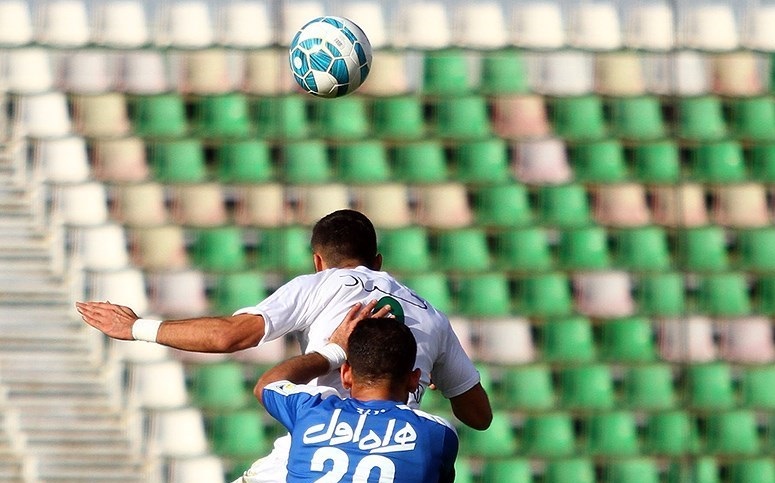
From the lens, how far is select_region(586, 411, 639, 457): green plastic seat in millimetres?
6797

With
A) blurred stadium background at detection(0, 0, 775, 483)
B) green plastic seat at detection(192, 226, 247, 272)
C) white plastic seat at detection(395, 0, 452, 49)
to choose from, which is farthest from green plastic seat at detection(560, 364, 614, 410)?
white plastic seat at detection(395, 0, 452, 49)

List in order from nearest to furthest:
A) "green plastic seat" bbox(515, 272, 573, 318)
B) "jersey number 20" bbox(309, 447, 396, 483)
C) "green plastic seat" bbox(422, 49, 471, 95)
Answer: "jersey number 20" bbox(309, 447, 396, 483) < "green plastic seat" bbox(515, 272, 573, 318) < "green plastic seat" bbox(422, 49, 471, 95)

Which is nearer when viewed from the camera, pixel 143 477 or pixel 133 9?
pixel 143 477

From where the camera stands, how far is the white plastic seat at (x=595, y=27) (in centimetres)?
762

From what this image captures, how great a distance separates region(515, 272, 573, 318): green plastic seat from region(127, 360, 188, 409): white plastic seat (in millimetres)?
1803

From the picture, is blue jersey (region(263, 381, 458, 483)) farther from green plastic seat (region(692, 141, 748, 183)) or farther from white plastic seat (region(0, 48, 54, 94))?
green plastic seat (region(692, 141, 748, 183))

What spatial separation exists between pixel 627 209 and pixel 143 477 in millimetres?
2963

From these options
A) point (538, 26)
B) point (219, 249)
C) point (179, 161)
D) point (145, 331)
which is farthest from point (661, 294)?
point (145, 331)

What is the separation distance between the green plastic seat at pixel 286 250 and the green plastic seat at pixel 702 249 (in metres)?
2.04

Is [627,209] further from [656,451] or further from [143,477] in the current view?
[143,477]

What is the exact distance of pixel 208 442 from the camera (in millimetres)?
6523

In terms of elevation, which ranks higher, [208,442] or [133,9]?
[133,9]

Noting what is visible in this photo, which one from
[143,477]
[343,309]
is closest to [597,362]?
[143,477]

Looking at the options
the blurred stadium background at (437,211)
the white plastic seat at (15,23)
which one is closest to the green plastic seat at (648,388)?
the blurred stadium background at (437,211)
